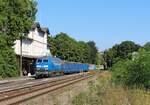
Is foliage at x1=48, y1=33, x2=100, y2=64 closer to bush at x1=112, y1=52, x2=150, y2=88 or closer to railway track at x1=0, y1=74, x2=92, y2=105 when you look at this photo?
railway track at x1=0, y1=74, x2=92, y2=105

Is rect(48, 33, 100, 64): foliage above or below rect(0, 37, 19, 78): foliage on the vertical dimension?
above

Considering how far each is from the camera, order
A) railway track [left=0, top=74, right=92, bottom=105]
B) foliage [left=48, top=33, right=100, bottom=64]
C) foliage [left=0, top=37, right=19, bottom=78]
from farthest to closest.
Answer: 1. foliage [left=48, top=33, right=100, bottom=64]
2. foliage [left=0, top=37, right=19, bottom=78]
3. railway track [left=0, top=74, right=92, bottom=105]

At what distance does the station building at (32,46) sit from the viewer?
313 ft

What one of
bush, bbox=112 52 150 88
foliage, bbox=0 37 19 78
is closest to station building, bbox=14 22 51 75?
foliage, bbox=0 37 19 78

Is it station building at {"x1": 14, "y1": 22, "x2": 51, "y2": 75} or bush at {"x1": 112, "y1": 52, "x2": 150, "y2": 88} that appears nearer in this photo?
bush at {"x1": 112, "y1": 52, "x2": 150, "y2": 88}

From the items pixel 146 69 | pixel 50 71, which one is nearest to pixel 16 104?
pixel 146 69

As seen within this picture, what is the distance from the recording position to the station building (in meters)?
95.4

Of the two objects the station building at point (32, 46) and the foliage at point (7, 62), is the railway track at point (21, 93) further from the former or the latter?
the station building at point (32, 46)

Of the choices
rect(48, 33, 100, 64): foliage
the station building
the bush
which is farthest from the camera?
rect(48, 33, 100, 64): foliage

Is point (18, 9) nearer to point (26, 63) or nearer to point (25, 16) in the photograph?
point (25, 16)

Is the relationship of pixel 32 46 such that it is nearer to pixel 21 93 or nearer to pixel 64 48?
pixel 64 48

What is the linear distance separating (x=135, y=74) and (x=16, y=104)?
12.1m

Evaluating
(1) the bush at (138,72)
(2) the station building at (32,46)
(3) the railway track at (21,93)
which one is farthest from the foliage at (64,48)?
(1) the bush at (138,72)

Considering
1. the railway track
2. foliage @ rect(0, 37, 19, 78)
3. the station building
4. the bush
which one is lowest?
the railway track
